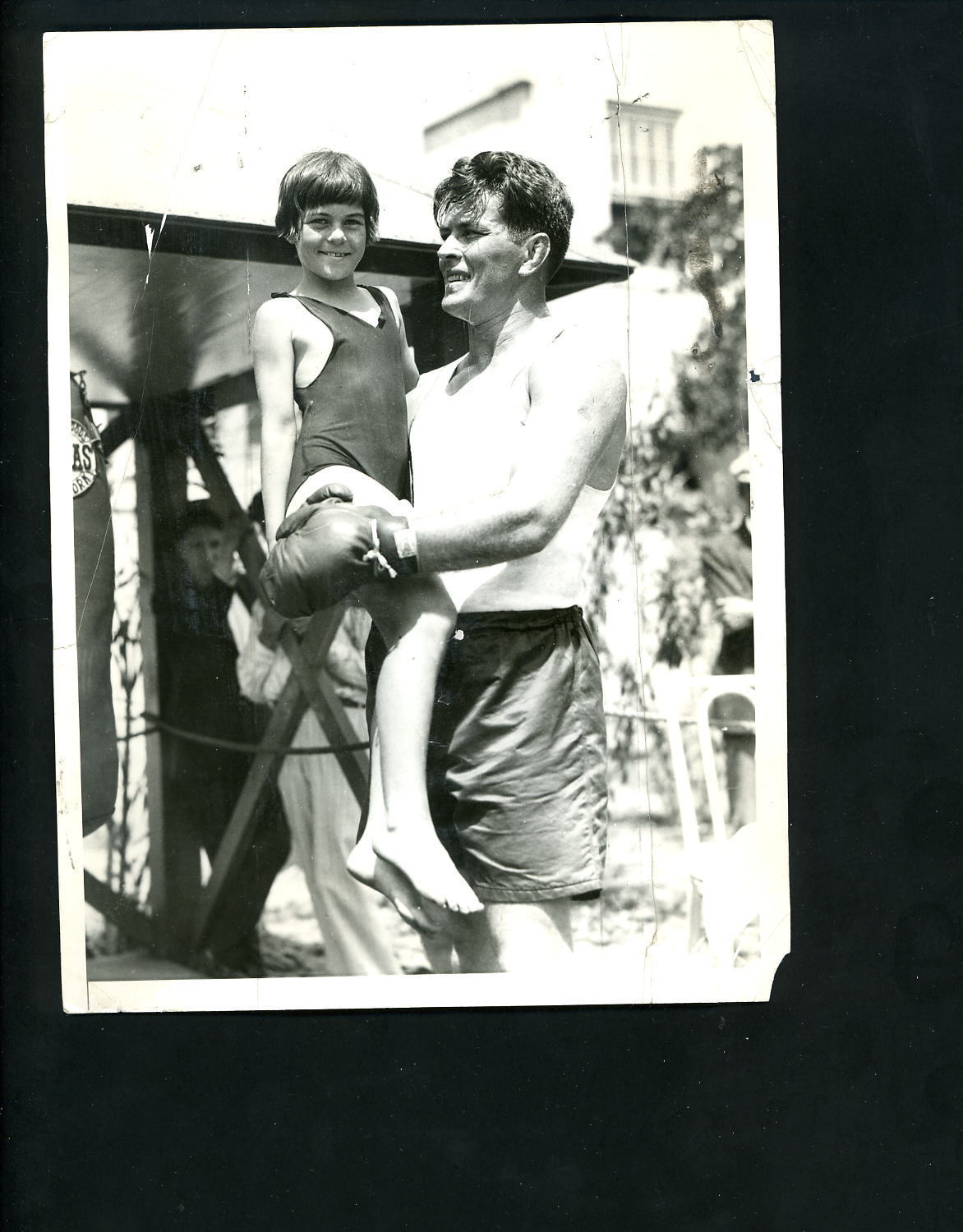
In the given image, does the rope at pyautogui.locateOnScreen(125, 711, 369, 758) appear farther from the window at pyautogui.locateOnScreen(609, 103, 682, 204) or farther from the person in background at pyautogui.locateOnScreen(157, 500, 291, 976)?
the window at pyautogui.locateOnScreen(609, 103, 682, 204)

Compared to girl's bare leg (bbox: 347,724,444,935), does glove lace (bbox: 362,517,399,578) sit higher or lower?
higher

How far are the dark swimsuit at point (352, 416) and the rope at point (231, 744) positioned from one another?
1.34ft

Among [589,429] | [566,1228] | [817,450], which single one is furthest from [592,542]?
[566,1228]

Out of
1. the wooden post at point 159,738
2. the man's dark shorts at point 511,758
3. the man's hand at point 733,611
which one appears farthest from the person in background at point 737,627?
the wooden post at point 159,738

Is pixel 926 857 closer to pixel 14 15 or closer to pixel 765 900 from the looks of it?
pixel 765 900

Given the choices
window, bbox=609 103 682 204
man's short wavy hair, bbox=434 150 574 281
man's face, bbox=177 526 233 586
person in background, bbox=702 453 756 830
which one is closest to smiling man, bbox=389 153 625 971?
man's short wavy hair, bbox=434 150 574 281

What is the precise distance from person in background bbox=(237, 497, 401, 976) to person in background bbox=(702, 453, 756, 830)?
22.9 inches

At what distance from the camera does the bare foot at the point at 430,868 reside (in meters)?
1.85

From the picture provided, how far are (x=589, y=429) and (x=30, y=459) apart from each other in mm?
935

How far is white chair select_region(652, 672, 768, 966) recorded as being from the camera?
188 cm

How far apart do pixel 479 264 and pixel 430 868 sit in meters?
0.98

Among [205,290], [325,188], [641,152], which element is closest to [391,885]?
[205,290]

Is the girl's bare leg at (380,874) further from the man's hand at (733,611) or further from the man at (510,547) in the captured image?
the man's hand at (733,611)

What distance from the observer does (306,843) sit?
1873 mm
